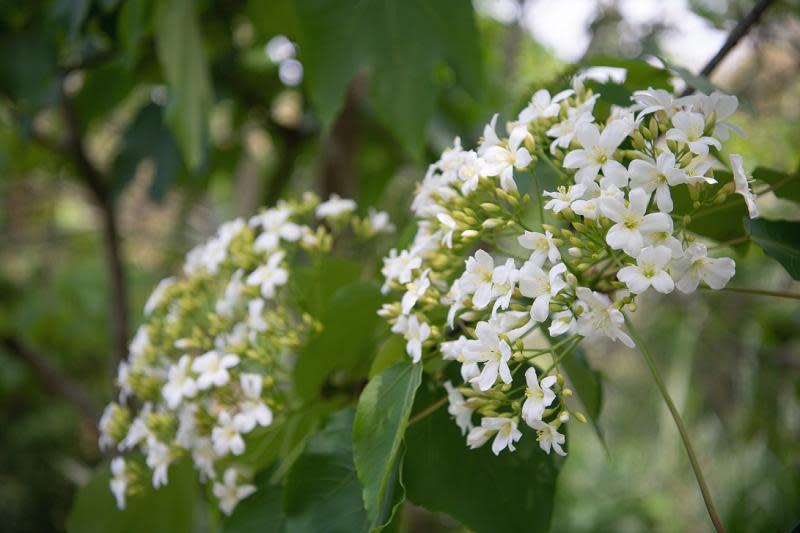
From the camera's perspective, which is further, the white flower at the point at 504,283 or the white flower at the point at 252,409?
the white flower at the point at 252,409

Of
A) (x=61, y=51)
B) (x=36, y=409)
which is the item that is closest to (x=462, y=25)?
(x=61, y=51)

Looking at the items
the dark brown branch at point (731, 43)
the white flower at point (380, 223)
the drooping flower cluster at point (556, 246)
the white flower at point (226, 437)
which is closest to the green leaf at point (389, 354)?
the drooping flower cluster at point (556, 246)

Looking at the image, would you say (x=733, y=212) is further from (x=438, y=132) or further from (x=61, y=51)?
(x=61, y=51)

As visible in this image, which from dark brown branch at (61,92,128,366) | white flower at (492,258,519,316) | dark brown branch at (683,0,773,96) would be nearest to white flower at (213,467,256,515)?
white flower at (492,258,519,316)

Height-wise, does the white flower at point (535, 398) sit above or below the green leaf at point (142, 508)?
above

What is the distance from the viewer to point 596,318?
18.2 inches

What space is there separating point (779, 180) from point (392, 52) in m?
0.43

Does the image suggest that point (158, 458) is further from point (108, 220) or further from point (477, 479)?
point (108, 220)

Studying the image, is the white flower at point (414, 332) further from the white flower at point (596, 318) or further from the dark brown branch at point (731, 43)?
the dark brown branch at point (731, 43)

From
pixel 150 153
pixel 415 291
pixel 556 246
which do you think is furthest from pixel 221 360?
pixel 150 153

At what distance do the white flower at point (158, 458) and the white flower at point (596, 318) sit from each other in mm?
402

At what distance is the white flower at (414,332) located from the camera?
517 millimetres

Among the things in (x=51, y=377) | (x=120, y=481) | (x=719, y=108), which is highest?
(x=719, y=108)

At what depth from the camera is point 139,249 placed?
10.3 ft
